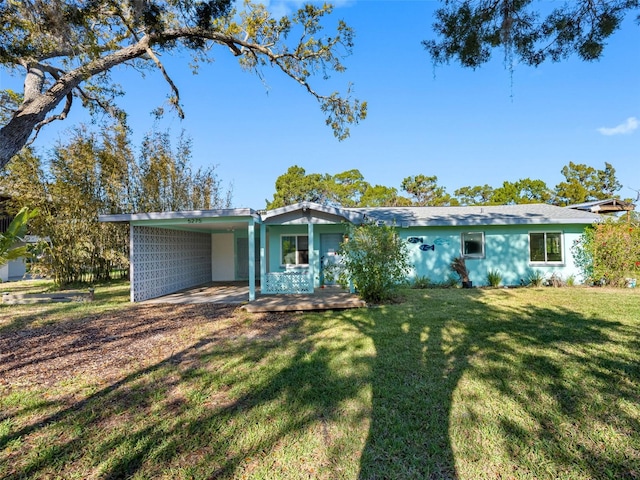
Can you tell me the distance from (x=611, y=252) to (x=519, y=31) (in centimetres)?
970

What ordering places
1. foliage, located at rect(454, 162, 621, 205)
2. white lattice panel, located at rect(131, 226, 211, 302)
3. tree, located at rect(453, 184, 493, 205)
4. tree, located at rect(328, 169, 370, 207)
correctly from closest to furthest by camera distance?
white lattice panel, located at rect(131, 226, 211, 302)
foliage, located at rect(454, 162, 621, 205)
tree, located at rect(328, 169, 370, 207)
tree, located at rect(453, 184, 493, 205)

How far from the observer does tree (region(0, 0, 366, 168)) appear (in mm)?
5742

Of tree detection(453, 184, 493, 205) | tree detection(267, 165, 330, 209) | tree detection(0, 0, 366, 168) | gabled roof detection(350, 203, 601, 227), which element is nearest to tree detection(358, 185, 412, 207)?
tree detection(267, 165, 330, 209)

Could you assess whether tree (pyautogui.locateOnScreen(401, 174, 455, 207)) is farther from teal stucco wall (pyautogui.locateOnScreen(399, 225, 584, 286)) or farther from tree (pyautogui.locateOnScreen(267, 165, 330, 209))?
teal stucco wall (pyautogui.locateOnScreen(399, 225, 584, 286))

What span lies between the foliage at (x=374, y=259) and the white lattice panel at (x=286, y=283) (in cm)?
212

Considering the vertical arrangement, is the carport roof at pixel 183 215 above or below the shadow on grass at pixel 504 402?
above

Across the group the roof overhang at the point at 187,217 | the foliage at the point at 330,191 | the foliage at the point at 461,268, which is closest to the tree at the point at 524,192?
the foliage at the point at 330,191

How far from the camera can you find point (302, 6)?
29.7ft

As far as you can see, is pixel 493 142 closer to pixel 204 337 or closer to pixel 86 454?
pixel 204 337

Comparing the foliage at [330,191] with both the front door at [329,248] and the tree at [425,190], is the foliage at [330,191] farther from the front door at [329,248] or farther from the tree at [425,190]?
the front door at [329,248]

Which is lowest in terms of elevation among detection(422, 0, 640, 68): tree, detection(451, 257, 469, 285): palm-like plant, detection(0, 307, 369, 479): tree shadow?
detection(0, 307, 369, 479): tree shadow

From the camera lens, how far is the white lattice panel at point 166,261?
10.1m

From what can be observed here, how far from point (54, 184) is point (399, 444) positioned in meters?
15.6

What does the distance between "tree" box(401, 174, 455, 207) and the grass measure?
107 ft
